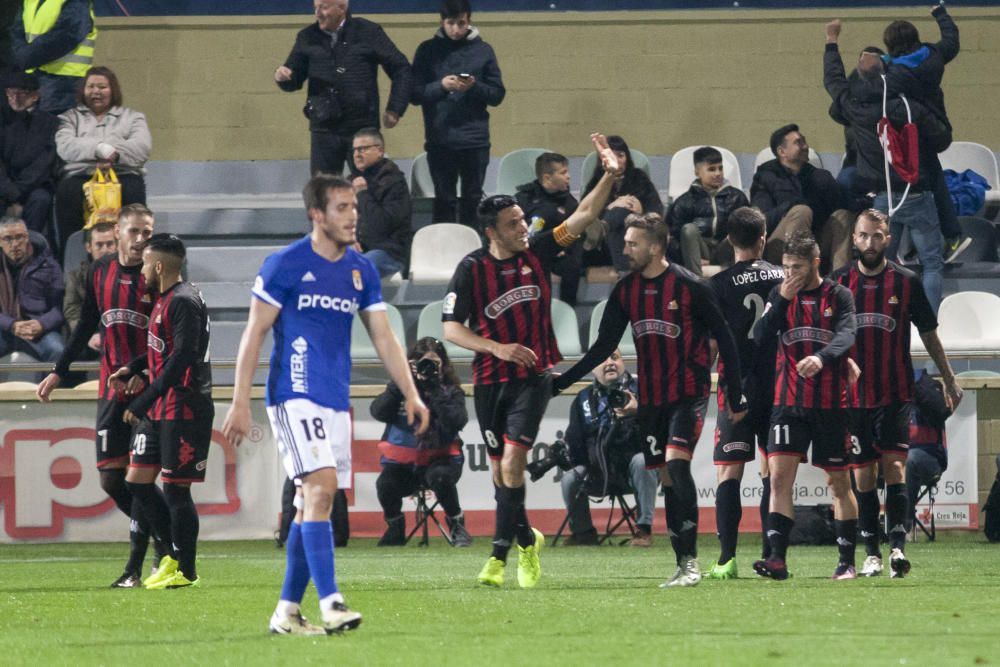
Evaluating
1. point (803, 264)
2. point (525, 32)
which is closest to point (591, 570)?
point (803, 264)

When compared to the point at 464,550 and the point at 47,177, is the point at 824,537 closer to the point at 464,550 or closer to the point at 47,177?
the point at 464,550

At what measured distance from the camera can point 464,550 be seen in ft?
44.3

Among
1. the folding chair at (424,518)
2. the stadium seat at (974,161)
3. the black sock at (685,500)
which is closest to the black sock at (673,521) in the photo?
the black sock at (685,500)

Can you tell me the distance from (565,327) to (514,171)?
7.52 feet

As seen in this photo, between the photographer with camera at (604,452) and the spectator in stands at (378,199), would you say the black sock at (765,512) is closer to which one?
the photographer with camera at (604,452)

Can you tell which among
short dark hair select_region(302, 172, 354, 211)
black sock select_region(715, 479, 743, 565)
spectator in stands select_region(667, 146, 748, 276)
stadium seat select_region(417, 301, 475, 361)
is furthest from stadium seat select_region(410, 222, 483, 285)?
short dark hair select_region(302, 172, 354, 211)

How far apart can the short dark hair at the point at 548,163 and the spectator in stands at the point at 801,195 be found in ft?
5.89

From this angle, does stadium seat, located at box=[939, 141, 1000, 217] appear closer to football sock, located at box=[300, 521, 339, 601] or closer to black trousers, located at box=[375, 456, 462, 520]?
black trousers, located at box=[375, 456, 462, 520]

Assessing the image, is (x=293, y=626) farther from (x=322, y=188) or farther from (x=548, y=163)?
(x=548, y=163)

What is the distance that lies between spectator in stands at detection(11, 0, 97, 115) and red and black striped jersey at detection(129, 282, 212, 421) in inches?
298

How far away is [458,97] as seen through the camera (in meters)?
16.0

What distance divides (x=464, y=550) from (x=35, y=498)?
368cm

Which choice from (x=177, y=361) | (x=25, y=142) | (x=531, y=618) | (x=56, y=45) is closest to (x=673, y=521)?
(x=531, y=618)

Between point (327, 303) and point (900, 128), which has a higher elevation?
point (900, 128)
